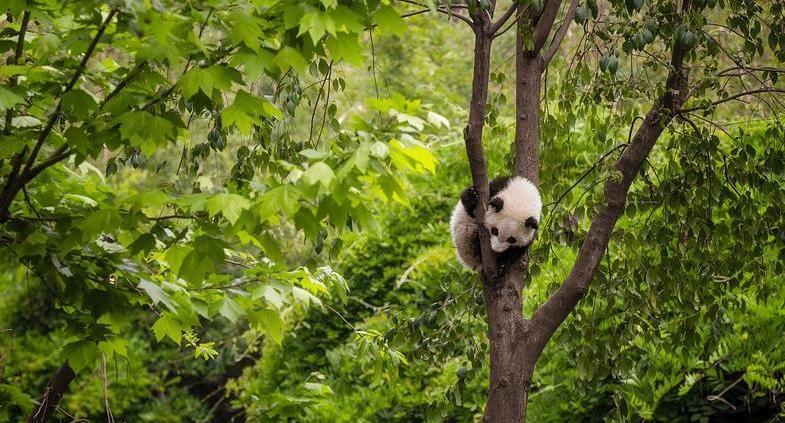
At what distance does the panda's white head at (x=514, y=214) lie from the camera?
4.31 meters

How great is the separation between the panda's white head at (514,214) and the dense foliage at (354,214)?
0.47 feet

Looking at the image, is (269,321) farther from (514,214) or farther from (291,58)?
(514,214)

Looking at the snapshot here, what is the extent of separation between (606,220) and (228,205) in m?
1.76

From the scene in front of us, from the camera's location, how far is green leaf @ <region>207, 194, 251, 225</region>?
248 cm

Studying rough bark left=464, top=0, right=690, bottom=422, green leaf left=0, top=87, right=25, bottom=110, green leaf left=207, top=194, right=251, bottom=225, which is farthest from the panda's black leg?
green leaf left=0, top=87, right=25, bottom=110

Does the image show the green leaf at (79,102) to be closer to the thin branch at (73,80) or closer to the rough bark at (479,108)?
the thin branch at (73,80)

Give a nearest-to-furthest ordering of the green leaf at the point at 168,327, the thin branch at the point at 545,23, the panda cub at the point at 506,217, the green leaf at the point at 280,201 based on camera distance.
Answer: the green leaf at the point at 280,201, the green leaf at the point at 168,327, the thin branch at the point at 545,23, the panda cub at the point at 506,217

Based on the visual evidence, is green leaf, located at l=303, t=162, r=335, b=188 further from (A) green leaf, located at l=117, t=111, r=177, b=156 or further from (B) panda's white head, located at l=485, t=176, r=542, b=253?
(B) panda's white head, located at l=485, t=176, r=542, b=253

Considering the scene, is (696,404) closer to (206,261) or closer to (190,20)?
(206,261)

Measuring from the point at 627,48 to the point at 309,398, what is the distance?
199cm

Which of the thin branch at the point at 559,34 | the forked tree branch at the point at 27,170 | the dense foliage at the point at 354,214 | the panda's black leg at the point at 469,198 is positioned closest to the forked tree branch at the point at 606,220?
the dense foliage at the point at 354,214

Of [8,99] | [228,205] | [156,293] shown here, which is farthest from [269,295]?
[8,99]

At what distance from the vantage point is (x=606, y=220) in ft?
11.9

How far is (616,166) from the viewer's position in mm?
3648
